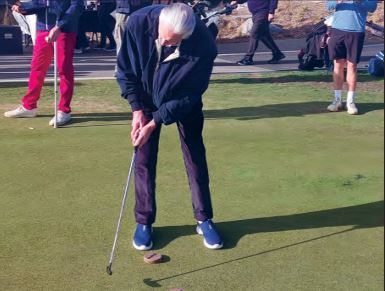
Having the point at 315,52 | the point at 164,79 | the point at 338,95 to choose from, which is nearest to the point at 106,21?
the point at 315,52

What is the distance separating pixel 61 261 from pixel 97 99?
5.52 metres

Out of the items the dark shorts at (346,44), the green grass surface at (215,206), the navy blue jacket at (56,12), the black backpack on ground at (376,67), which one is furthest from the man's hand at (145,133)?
the black backpack on ground at (376,67)

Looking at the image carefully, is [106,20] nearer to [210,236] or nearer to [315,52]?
[315,52]

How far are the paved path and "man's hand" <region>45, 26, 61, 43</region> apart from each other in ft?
13.3

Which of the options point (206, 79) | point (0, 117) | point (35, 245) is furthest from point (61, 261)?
point (0, 117)

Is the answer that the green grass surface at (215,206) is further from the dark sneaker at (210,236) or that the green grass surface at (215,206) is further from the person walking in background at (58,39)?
the person walking in background at (58,39)

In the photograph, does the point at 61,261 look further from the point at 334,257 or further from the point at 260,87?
the point at 260,87

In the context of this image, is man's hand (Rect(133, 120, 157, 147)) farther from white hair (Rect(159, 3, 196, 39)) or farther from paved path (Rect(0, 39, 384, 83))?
paved path (Rect(0, 39, 384, 83))

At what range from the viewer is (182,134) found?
15.2ft

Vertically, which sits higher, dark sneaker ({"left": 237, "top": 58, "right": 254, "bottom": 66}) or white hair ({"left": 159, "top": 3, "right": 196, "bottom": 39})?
white hair ({"left": 159, "top": 3, "right": 196, "bottom": 39})

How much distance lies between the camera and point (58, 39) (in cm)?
782

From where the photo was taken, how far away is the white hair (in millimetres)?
3986

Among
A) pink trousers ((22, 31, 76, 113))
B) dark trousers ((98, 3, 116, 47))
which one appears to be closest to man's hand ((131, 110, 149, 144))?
pink trousers ((22, 31, 76, 113))

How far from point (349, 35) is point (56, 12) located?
3.57 metres
